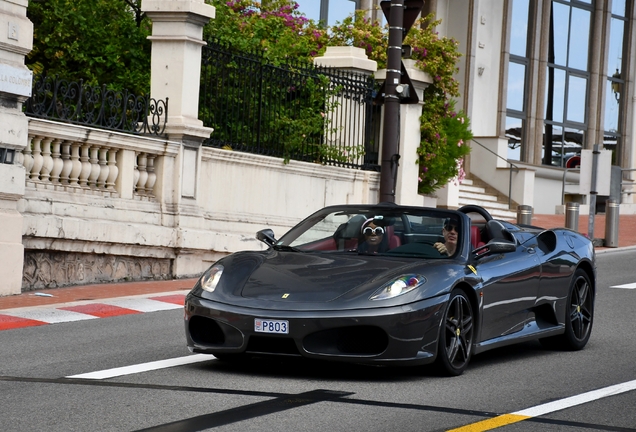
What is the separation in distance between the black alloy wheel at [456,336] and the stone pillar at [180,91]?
25.9 ft

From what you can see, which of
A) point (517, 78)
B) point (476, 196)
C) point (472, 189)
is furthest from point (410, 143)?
point (517, 78)

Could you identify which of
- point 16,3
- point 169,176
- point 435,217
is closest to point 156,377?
point 435,217

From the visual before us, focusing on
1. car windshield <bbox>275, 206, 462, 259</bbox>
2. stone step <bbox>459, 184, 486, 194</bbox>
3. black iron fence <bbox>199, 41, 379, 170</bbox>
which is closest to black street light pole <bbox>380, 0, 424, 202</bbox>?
black iron fence <bbox>199, 41, 379, 170</bbox>

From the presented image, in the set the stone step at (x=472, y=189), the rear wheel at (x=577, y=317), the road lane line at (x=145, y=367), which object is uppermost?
the stone step at (x=472, y=189)

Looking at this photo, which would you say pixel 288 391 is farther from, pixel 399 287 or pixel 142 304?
pixel 142 304

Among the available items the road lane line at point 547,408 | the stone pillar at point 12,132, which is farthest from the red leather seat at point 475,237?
the stone pillar at point 12,132

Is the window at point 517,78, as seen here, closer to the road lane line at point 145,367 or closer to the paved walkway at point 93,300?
the paved walkway at point 93,300

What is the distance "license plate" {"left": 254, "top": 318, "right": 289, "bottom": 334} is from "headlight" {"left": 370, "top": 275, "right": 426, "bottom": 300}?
60 centimetres

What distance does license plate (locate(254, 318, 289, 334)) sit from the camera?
7543 millimetres

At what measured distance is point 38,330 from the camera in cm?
1057

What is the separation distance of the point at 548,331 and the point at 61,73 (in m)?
10.6

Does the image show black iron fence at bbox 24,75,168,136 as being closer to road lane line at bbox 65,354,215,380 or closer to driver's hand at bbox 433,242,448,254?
road lane line at bbox 65,354,215,380

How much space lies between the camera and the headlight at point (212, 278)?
26.6ft

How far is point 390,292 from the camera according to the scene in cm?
773
